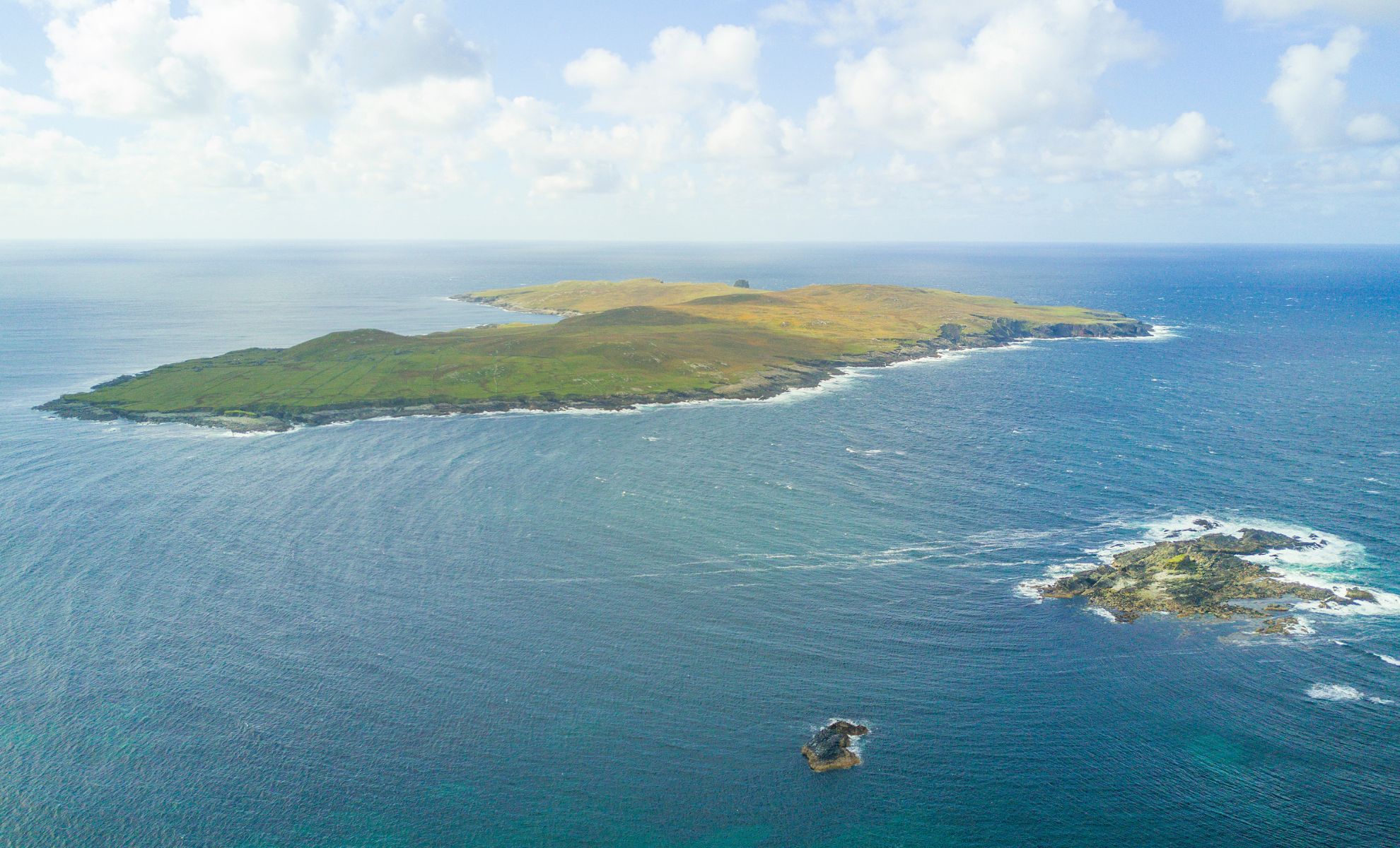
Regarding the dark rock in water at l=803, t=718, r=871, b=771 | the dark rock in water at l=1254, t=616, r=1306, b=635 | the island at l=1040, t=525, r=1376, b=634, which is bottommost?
the dark rock in water at l=803, t=718, r=871, b=771

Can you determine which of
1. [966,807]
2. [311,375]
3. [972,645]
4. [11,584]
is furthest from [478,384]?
[966,807]

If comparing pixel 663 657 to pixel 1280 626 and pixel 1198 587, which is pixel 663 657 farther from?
pixel 1280 626

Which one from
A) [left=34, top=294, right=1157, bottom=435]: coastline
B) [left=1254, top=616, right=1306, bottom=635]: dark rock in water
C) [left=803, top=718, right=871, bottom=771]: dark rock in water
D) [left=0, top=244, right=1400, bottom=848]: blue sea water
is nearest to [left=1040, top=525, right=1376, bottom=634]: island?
[left=1254, top=616, right=1306, bottom=635]: dark rock in water

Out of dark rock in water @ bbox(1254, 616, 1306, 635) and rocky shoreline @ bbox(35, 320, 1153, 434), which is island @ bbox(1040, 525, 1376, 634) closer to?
dark rock in water @ bbox(1254, 616, 1306, 635)

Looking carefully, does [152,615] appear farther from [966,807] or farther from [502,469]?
[966,807]

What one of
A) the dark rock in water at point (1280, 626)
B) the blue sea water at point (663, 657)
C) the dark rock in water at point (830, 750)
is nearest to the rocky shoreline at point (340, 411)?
the blue sea water at point (663, 657)
